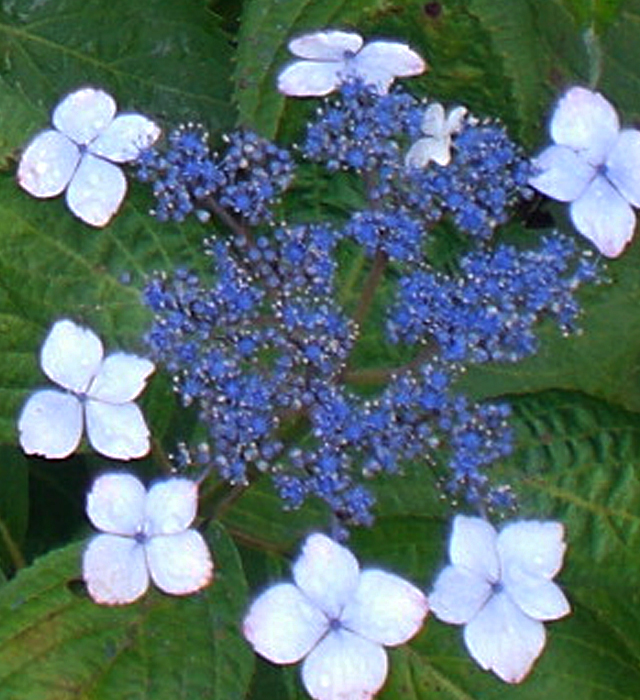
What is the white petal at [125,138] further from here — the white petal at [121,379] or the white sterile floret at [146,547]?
the white sterile floret at [146,547]

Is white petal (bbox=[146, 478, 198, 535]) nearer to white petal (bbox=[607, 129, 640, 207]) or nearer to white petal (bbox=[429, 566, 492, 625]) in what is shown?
white petal (bbox=[429, 566, 492, 625])

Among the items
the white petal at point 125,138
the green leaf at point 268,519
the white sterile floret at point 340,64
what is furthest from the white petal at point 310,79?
the green leaf at point 268,519

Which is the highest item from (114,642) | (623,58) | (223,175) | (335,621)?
(223,175)

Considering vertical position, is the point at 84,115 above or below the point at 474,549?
above

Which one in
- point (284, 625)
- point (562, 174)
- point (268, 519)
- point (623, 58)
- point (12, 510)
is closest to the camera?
point (284, 625)

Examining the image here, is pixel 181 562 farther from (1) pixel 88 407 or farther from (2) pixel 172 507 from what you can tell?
(1) pixel 88 407

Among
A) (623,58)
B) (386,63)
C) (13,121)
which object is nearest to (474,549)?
(386,63)
